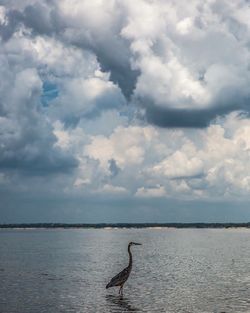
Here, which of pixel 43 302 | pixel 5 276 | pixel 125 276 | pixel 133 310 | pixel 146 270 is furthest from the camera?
pixel 146 270

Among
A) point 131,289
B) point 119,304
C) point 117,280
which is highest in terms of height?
point 117,280

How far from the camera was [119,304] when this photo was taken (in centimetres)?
3416

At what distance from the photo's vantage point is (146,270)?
57.5 meters

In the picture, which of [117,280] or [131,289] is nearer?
[117,280]

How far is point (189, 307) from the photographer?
32469mm

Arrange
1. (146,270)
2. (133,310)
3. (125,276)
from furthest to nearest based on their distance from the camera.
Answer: (146,270)
(125,276)
(133,310)

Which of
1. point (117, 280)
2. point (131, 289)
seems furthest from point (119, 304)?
point (131, 289)

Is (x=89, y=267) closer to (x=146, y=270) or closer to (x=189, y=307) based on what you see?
(x=146, y=270)

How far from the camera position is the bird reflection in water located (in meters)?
32.1

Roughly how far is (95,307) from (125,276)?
5.57 metres

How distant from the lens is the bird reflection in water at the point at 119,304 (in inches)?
1262

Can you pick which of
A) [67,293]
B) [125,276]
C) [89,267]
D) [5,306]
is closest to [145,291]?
[125,276]

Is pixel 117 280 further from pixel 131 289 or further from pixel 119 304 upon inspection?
pixel 131 289

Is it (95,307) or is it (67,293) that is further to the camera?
(67,293)
